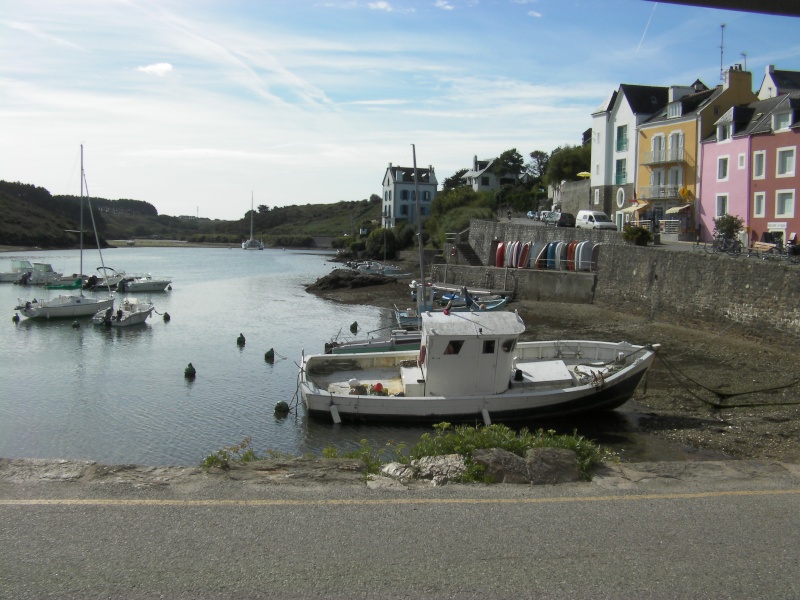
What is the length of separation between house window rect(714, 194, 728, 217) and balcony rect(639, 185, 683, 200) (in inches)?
147

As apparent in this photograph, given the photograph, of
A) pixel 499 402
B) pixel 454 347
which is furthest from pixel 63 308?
pixel 499 402

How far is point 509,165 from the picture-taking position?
89.4m

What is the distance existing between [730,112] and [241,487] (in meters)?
36.6

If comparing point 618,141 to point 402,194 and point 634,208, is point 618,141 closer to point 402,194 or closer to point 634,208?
point 634,208

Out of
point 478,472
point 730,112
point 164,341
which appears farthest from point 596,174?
point 478,472

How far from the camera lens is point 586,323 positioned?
103 ft

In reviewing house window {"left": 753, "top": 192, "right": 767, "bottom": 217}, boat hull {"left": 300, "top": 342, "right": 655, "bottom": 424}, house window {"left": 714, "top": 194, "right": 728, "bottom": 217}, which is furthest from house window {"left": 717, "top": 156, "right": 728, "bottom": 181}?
boat hull {"left": 300, "top": 342, "right": 655, "bottom": 424}

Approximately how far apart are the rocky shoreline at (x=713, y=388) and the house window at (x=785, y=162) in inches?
364

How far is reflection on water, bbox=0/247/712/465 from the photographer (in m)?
17.1

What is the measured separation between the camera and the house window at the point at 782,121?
31452 mm

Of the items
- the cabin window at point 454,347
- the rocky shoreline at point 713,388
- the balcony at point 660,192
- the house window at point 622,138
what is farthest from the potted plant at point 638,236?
the cabin window at point 454,347

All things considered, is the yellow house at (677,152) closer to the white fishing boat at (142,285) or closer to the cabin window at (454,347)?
the cabin window at (454,347)

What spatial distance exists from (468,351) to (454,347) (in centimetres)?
36

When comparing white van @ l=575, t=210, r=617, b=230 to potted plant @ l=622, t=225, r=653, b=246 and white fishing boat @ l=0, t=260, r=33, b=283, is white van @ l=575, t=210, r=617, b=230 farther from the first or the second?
white fishing boat @ l=0, t=260, r=33, b=283
